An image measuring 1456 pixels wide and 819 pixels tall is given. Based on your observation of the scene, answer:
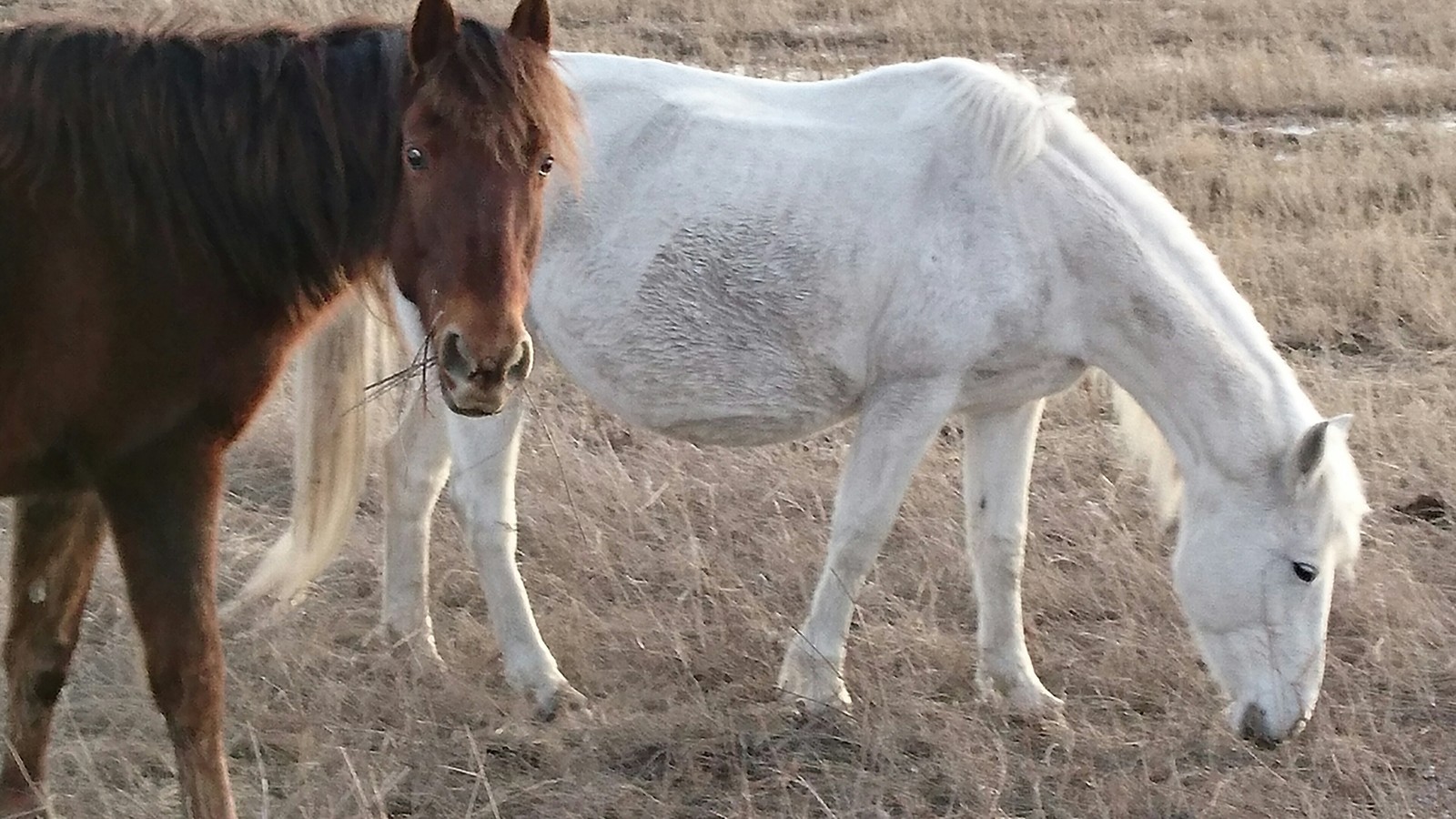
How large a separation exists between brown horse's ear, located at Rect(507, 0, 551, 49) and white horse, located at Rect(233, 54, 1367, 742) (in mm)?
1306

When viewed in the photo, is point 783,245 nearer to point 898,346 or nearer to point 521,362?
point 898,346

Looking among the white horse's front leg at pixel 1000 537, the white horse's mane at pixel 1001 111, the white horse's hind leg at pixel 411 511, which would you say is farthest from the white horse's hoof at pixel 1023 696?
the white horse's hind leg at pixel 411 511

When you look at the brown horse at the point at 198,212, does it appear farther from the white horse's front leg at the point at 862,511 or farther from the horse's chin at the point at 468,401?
the white horse's front leg at the point at 862,511

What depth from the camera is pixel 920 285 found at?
Result: 3.59m

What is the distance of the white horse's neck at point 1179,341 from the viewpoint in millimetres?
3467

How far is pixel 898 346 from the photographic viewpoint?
362 centimetres

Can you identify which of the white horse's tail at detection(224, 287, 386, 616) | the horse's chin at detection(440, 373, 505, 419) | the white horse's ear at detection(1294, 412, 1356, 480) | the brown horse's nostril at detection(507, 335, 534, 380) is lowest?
the white horse's tail at detection(224, 287, 386, 616)

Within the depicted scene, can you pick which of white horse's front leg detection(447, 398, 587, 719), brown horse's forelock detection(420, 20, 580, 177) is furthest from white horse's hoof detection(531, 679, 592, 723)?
brown horse's forelock detection(420, 20, 580, 177)

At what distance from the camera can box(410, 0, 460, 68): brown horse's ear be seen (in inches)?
90.5

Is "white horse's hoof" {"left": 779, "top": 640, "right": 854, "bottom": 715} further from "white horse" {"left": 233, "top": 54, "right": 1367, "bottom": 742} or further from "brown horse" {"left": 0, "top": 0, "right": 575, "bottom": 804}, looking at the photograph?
"brown horse" {"left": 0, "top": 0, "right": 575, "bottom": 804}

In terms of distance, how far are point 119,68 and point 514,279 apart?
32.7 inches

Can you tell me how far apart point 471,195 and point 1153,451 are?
2189 mm

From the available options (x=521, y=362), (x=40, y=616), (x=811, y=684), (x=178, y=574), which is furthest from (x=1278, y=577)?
(x=40, y=616)

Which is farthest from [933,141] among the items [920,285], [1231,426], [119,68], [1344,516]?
[119,68]
